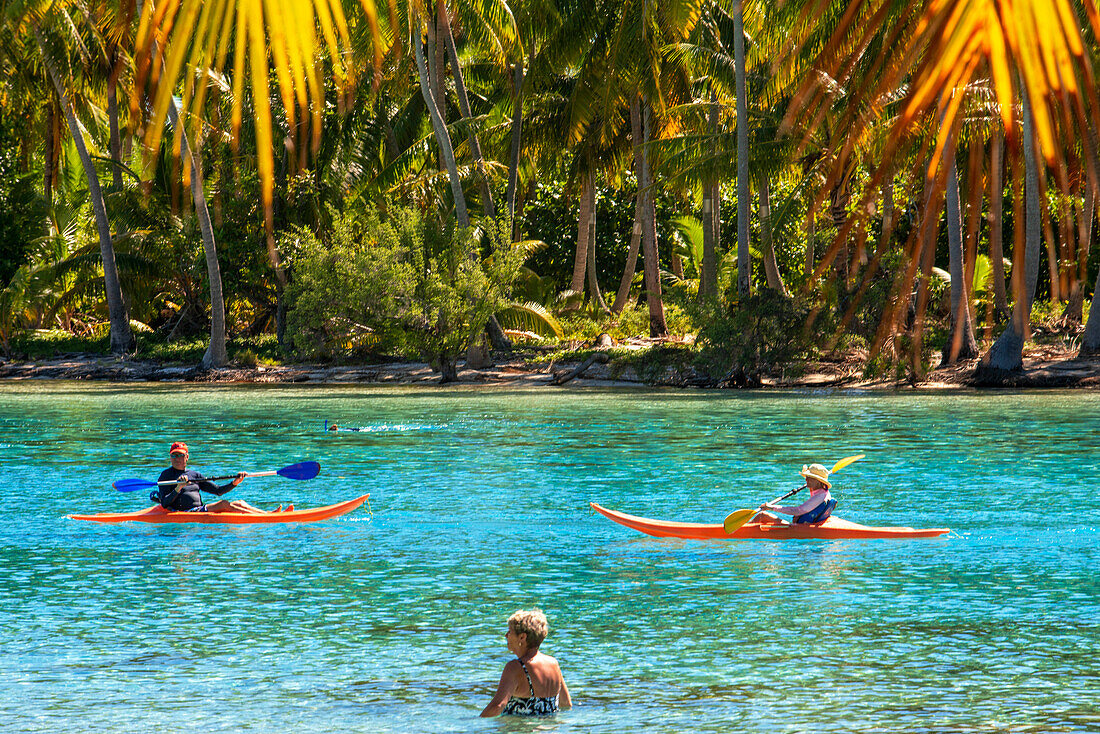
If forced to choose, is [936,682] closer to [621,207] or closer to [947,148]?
[947,148]

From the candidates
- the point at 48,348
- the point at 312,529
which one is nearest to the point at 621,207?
the point at 48,348

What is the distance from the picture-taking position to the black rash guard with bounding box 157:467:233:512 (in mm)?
13688

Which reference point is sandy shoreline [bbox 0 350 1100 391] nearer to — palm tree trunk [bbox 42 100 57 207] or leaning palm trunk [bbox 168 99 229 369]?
leaning palm trunk [bbox 168 99 229 369]

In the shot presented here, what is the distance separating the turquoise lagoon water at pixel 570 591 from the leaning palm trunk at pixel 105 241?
17822 mm

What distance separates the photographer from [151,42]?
1315mm

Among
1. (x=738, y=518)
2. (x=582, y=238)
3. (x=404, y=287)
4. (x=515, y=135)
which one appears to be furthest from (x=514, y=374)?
(x=738, y=518)

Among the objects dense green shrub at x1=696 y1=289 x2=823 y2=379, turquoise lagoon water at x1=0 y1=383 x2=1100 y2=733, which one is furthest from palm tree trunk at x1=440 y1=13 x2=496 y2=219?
turquoise lagoon water at x1=0 y1=383 x2=1100 y2=733

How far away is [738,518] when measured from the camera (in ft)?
39.8

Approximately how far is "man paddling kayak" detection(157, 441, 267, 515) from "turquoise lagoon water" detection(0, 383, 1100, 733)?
0.28 meters

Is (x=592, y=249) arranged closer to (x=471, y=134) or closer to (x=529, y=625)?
(x=471, y=134)

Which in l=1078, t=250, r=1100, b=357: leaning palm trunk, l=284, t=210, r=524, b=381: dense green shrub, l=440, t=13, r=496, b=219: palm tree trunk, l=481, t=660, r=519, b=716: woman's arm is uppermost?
l=440, t=13, r=496, b=219: palm tree trunk

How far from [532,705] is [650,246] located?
30.7 m

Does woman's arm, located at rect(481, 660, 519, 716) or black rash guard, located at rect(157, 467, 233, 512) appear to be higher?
black rash guard, located at rect(157, 467, 233, 512)

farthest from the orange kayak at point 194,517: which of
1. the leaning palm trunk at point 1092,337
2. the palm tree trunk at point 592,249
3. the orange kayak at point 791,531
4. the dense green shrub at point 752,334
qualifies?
the palm tree trunk at point 592,249
